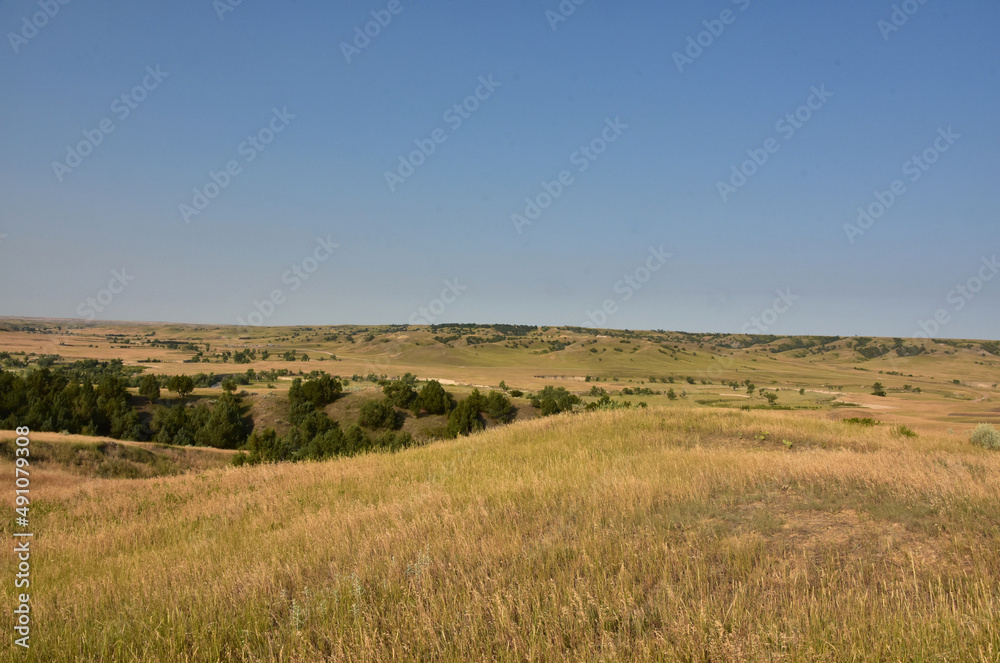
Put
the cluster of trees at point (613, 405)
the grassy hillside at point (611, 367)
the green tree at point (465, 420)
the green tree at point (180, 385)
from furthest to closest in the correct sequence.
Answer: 1. the grassy hillside at point (611, 367)
2. the green tree at point (180, 385)
3. the green tree at point (465, 420)
4. the cluster of trees at point (613, 405)

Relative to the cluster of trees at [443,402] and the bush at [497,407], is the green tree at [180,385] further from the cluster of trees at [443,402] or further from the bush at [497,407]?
the bush at [497,407]

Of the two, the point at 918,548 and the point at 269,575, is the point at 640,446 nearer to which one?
the point at 918,548

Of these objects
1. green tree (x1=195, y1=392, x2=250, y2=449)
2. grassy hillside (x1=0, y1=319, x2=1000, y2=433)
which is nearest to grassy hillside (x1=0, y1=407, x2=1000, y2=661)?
green tree (x1=195, y1=392, x2=250, y2=449)

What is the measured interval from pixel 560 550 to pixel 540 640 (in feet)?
6.03

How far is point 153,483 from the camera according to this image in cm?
1520

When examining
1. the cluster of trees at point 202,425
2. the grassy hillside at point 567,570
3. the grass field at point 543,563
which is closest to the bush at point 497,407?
the cluster of trees at point 202,425

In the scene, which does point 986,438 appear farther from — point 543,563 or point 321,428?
point 321,428

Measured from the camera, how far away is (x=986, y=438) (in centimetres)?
1595

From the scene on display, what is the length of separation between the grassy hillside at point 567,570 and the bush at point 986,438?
7.30m

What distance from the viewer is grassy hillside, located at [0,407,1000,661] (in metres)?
3.99

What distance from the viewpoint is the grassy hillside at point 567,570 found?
3994 mm

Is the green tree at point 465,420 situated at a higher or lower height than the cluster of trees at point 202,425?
higher

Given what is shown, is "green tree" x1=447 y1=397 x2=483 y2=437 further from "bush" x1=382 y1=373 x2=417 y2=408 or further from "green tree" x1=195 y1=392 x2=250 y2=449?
"green tree" x1=195 y1=392 x2=250 y2=449

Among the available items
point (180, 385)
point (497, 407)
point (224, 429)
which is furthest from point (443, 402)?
point (180, 385)
